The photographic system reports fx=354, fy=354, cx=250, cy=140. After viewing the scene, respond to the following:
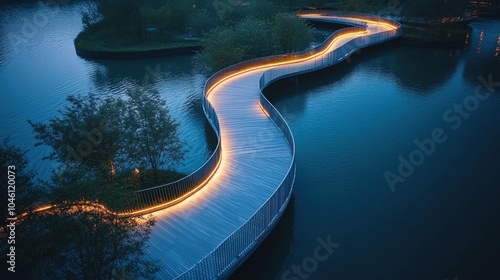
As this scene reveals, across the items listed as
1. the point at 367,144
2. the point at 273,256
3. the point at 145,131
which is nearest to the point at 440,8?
the point at 367,144

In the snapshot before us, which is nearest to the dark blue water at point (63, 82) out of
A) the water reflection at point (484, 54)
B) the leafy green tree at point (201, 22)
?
the leafy green tree at point (201, 22)

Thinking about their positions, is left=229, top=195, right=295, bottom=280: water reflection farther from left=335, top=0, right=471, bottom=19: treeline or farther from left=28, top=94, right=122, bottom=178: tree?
left=335, top=0, right=471, bottom=19: treeline

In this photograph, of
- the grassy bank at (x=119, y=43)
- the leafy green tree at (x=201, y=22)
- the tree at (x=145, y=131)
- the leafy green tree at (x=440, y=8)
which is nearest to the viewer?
the tree at (x=145, y=131)

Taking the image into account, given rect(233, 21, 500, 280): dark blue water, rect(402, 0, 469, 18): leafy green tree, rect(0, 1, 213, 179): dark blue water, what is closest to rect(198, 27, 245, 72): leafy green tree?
rect(0, 1, 213, 179): dark blue water

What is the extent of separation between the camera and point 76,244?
1018cm

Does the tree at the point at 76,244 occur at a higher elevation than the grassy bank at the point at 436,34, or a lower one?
higher

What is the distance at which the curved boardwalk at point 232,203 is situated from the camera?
1288 cm

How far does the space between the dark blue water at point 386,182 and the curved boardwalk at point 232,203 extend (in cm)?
150

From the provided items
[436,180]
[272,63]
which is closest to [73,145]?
[436,180]

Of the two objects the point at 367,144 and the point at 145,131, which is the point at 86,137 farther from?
the point at 367,144

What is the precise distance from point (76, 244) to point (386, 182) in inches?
598

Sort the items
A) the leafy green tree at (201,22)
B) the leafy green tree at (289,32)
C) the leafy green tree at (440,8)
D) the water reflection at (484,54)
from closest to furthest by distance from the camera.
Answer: the water reflection at (484,54) → the leafy green tree at (289,32) → the leafy green tree at (440,8) → the leafy green tree at (201,22)

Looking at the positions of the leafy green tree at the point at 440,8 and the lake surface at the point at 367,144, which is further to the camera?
the leafy green tree at the point at 440,8

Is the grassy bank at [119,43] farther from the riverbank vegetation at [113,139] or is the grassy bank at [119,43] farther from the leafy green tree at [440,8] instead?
the leafy green tree at [440,8]
